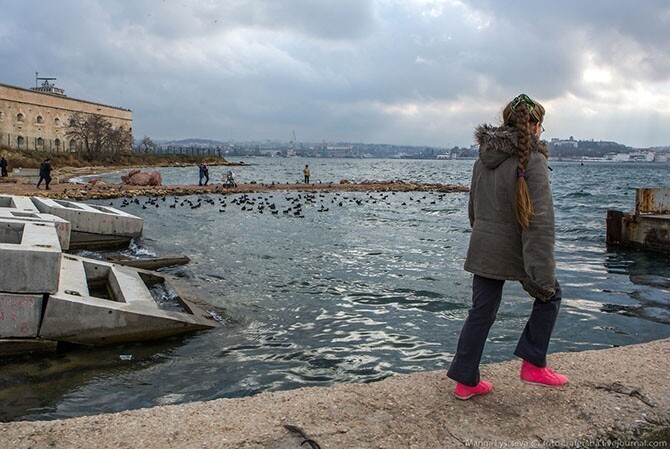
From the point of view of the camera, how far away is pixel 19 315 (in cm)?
707

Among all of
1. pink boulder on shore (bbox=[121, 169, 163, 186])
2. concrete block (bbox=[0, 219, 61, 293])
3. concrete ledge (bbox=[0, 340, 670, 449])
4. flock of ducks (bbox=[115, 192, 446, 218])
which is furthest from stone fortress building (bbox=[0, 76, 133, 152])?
concrete ledge (bbox=[0, 340, 670, 449])

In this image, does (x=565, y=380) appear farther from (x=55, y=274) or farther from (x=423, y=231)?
(x=423, y=231)

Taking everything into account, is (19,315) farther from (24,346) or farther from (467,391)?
(467,391)

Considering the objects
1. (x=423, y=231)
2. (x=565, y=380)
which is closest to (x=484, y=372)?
(x=565, y=380)

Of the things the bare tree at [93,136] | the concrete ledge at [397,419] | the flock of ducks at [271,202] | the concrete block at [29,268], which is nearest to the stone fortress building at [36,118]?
the bare tree at [93,136]

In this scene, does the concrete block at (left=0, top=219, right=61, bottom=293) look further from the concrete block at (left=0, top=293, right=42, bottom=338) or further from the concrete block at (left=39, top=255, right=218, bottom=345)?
the concrete block at (left=39, top=255, right=218, bottom=345)

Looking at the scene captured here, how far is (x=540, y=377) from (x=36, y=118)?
95.4m

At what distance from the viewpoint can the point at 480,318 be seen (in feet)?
13.7

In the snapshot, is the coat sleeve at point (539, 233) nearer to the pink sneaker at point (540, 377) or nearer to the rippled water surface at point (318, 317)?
the pink sneaker at point (540, 377)

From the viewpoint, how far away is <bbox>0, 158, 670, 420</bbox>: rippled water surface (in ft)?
21.5

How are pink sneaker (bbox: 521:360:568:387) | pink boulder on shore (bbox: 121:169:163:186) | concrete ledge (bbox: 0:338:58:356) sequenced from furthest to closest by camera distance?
pink boulder on shore (bbox: 121:169:163:186)
concrete ledge (bbox: 0:338:58:356)
pink sneaker (bbox: 521:360:568:387)

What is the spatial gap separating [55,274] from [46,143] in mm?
90721

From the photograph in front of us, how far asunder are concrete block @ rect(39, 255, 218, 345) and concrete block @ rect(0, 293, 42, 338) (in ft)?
0.33

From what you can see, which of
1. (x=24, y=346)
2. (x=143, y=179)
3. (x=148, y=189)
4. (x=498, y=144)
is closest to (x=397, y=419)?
(x=498, y=144)
